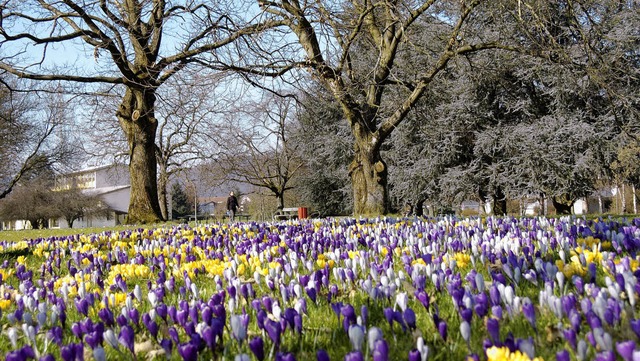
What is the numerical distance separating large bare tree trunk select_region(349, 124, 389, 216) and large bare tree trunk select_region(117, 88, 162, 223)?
21.4ft

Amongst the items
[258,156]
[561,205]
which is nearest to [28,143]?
[258,156]

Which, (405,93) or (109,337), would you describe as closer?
(109,337)

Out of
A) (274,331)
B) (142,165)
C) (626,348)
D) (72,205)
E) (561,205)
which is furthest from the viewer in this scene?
(72,205)

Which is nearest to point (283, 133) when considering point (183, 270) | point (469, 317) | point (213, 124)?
point (213, 124)

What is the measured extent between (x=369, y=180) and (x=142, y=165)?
7510 millimetres

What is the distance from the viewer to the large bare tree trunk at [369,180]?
13.8 metres

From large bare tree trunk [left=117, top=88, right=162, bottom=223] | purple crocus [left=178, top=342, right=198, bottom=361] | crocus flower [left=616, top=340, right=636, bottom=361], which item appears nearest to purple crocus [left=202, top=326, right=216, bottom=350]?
purple crocus [left=178, top=342, right=198, bottom=361]

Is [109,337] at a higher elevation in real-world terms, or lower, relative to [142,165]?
lower

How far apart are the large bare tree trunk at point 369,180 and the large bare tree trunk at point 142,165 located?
21.4ft

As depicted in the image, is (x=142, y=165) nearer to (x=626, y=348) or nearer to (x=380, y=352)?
(x=380, y=352)

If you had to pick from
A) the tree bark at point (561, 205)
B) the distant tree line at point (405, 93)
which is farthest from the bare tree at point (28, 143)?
the tree bark at point (561, 205)

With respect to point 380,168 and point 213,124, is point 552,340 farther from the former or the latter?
point 213,124

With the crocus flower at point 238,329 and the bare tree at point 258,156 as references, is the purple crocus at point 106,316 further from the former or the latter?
the bare tree at point 258,156

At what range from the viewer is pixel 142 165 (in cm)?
1717
